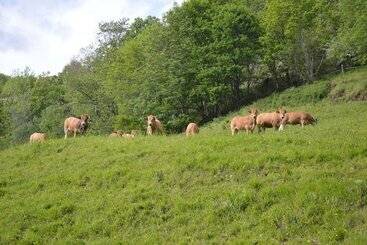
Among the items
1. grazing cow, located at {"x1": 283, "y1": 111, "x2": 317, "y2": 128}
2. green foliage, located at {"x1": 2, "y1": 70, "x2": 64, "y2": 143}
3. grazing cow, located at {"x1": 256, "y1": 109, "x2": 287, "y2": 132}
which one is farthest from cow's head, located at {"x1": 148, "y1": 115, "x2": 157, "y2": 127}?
green foliage, located at {"x1": 2, "y1": 70, "x2": 64, "y2": 143}

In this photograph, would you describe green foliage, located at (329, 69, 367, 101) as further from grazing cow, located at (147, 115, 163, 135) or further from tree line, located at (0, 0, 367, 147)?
grazing cow, located at (147, 115, 163, 135)

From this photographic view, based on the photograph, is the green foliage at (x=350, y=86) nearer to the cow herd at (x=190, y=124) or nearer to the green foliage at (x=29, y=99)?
the cow herd at (x=190, y=124)

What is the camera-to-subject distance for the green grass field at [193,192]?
15758 millimetres

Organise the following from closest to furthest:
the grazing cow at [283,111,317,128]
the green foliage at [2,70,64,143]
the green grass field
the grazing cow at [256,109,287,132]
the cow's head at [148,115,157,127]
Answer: the green grass field < the cow's head at [148,115,157,127] < the grazing cow at [256,109,287,132] < the grazing cow at [283,111,317,128] < the green foliage at [2,70,64,143]

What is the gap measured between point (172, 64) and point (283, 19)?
15.4 m

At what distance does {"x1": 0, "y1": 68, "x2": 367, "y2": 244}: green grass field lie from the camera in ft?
51.7

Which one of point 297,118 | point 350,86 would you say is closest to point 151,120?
point 297,118

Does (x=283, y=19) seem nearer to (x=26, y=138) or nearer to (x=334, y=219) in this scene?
(x=26, y=138)

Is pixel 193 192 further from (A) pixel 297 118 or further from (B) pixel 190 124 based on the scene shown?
(A) pixel 297 118

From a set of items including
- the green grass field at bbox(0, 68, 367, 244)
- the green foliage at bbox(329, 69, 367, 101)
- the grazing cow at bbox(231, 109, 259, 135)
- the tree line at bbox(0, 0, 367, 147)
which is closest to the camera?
the green grass field at bbox(0, 68, 367, 244)

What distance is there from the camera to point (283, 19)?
6562cm

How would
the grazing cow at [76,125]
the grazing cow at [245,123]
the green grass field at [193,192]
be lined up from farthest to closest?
1. the grazing cow at [76,125]
2. the grazing cow at [245,123]
3. the green grass field at [193,192]

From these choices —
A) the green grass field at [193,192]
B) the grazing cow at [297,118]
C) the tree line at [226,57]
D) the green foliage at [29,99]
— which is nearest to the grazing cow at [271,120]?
the grazing cow at [297,118]

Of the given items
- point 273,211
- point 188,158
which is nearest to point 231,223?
point 273,211
